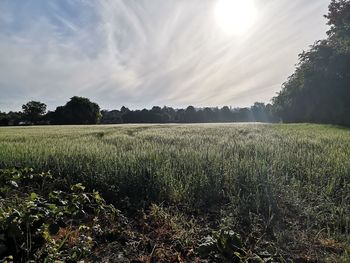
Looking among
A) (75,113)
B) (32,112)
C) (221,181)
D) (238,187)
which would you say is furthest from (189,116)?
(238,187)

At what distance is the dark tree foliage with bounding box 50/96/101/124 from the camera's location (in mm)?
56469

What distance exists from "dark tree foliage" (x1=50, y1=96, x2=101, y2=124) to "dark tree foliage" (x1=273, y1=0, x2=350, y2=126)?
134 ft

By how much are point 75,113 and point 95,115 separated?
4.75 m

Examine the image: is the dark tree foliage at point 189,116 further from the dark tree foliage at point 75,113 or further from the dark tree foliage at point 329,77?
the dark tree foliage at point 329,77

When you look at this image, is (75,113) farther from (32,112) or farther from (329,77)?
(329,77)

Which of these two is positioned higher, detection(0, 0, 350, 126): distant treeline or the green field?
detection(0, 0, 350, 126): distant treeline

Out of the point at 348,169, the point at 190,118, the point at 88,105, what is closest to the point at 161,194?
the point at 348,169

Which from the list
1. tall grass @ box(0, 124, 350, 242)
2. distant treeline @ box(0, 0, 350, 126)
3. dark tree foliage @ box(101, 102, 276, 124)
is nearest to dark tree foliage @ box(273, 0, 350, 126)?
distant treeline @ box(0, 0, 350, 126)

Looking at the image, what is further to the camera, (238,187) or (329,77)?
(329,77)

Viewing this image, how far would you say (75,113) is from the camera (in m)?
56.7

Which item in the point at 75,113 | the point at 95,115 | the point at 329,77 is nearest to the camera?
the point at 329,77

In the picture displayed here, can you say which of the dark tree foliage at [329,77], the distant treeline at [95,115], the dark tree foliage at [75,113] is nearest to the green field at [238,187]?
the dark tree foliage at [329,77]

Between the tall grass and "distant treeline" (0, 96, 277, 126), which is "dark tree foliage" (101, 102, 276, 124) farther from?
the tall grass

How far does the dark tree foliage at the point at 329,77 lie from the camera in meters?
26.5
